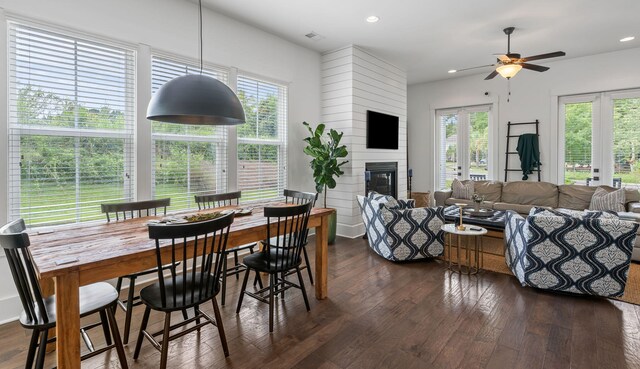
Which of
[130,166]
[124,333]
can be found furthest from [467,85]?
[124,333]

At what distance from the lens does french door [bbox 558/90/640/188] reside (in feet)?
17.9

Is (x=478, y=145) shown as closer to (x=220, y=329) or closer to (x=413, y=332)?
(x=413, y=332)

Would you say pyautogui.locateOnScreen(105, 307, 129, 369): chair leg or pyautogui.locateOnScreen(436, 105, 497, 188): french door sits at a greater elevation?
pyautogui.locateOnScreen(436, 105, 497, 188): french door

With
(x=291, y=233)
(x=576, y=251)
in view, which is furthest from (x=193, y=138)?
(x=576, y=251)

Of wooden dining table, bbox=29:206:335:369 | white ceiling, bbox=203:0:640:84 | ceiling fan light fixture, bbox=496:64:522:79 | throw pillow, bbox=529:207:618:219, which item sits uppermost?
white ceiling, bbox=203:0:640:84

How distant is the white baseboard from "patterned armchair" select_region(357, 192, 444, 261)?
1.31m

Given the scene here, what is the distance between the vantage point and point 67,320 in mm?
1632

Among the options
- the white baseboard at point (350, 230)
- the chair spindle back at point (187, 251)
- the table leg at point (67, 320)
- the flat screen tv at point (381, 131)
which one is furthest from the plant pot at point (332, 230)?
the table leg at point (67, 320)

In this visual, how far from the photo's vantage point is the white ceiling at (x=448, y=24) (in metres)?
3.88

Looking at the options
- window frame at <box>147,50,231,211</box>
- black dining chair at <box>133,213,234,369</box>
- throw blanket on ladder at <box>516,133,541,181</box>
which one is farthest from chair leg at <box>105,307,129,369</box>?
throw blanket on ladder at <box>516,133,541,181</box>

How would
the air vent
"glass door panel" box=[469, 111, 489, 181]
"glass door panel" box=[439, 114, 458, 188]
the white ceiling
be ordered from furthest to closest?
1. "glass door panel" box=[439, 114, 458, 188]
2. "glass door panel" box=[469, 111, 489, 181]
3. the air vent
4. the white ceiling

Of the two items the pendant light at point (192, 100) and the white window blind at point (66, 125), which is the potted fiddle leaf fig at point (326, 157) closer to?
the white window blind at point (66, 125)

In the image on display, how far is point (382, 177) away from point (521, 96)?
3.32 m

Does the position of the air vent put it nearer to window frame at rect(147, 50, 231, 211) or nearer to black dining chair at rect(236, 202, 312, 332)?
window frame at rect(147, 50, 231, 211)
